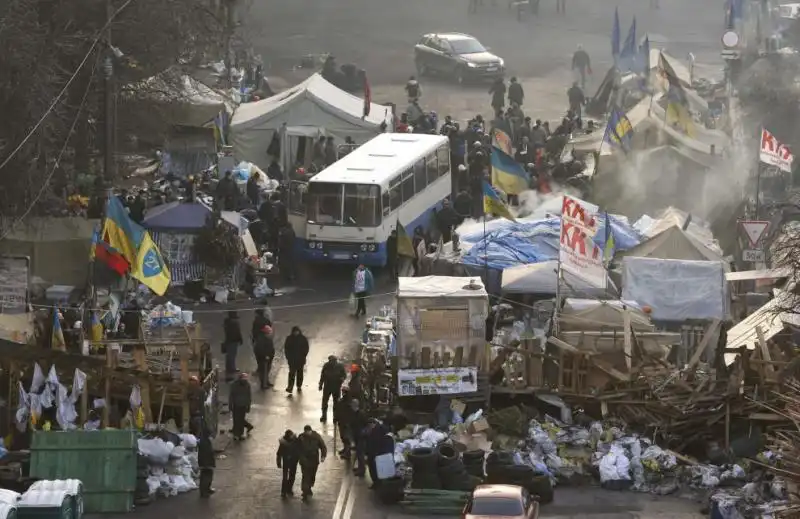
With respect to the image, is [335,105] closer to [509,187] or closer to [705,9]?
[509,187]

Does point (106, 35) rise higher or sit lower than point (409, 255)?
higher

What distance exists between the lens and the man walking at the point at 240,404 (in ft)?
77.8

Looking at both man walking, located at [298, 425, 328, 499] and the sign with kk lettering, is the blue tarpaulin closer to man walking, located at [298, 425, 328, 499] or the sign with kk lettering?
the sign with kk lettering

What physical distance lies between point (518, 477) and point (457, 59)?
3477cm

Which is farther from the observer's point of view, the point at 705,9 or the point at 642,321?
the point at 705,9

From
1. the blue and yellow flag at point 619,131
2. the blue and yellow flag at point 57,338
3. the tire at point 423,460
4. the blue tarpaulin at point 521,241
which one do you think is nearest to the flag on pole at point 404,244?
the blue tarpaulin at point 521,241

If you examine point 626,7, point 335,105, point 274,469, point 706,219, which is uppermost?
point 626,7

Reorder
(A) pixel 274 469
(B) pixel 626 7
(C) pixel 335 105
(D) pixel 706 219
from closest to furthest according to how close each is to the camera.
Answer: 1. (A) pixel 274 469
2. (D) pixel 706 219
3. (C) pixel 335 105
4. (B) pixel 626 7

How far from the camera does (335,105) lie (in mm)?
40344

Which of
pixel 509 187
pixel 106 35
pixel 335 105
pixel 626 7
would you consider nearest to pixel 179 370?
pixel 106 35

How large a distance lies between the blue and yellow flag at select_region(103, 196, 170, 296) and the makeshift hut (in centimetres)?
561

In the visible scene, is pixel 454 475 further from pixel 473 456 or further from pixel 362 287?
pixel 362 287

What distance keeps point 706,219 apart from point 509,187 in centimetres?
661

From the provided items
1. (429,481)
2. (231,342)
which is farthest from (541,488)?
(231,342)
